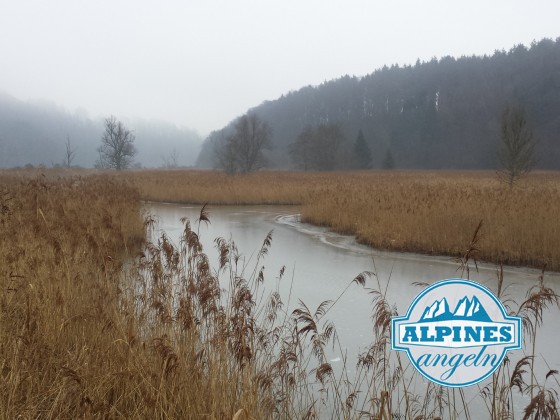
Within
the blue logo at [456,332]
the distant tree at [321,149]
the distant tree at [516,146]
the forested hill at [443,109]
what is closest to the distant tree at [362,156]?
the distant tree at [321,149]

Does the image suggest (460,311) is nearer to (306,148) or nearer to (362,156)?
(306,148)

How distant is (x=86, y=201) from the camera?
10.2 metres

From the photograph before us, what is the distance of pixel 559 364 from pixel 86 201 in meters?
9.67

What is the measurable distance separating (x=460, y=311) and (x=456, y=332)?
0.27 ft

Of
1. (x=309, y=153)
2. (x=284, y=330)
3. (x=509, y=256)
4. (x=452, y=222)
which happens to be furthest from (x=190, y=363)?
(x=309, y=153)

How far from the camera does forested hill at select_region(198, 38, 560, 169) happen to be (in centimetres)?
7150

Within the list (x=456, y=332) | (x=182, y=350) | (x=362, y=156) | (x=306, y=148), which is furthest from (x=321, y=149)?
(x=456, y=332)

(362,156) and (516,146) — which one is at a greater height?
(362,156)

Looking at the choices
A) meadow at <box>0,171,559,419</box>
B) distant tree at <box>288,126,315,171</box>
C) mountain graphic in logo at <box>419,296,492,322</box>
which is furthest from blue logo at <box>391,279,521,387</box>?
distant tree at <box>288,126,315,171</box>

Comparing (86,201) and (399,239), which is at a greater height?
(86,201)

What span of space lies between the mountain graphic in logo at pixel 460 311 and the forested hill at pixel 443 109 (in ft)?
197

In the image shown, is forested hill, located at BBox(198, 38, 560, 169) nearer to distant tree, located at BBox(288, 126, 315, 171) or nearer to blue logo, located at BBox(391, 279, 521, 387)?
distant tree, located at BBox(288, 126, 315, 171)

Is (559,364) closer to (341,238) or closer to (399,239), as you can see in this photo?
(399,239)

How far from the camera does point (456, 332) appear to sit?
154 centimetres
